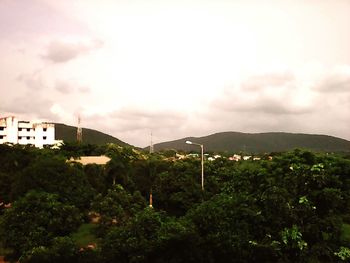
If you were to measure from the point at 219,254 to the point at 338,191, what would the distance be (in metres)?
6.20

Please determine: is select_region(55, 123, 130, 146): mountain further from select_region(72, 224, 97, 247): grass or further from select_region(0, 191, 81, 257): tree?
select_region(0, 191, 81, 257): tree

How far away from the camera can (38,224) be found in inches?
934

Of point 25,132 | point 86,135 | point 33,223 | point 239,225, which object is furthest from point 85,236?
point 86,135

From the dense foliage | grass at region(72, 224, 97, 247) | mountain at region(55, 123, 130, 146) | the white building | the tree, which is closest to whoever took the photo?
the dense foliage

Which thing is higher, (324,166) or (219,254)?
(324,166)

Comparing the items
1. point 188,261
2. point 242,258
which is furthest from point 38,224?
point 242,258

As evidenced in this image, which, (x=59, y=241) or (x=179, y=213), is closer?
(x=59, y=241)

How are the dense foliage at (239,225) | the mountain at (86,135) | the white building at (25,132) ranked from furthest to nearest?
1. the mountain at (86,135)
2. the white building at (25,132)
3. the dense foliage at (239,225)

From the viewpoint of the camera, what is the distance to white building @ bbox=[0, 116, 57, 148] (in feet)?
325

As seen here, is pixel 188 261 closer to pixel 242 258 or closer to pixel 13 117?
pixel 242 258

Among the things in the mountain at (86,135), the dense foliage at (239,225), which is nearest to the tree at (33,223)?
the dense foliage at (239,225)

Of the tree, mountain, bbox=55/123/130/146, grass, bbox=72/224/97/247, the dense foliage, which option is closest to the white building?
mountain, bbox=55/123/130/146

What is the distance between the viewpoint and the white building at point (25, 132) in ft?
325

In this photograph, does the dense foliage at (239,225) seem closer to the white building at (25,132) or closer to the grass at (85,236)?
the grass at (85,236)
